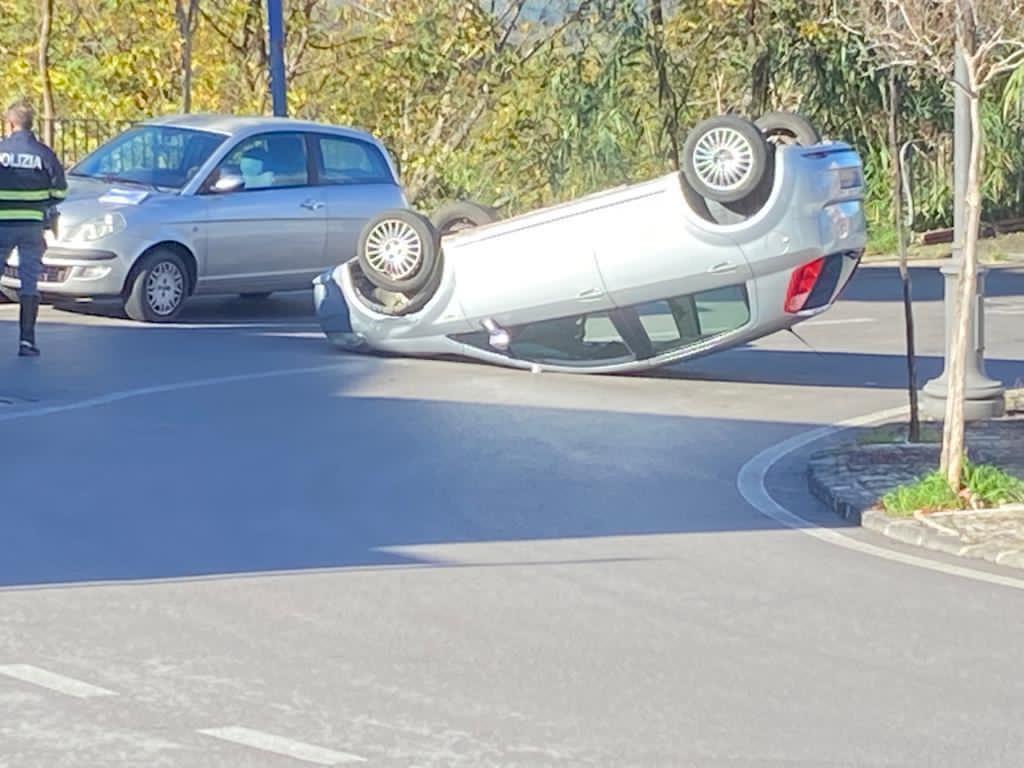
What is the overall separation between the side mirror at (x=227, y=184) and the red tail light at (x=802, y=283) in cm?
632

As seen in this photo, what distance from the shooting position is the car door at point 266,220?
18.9 meters

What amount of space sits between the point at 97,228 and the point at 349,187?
3016 mm

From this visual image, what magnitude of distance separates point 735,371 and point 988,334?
12.4ft

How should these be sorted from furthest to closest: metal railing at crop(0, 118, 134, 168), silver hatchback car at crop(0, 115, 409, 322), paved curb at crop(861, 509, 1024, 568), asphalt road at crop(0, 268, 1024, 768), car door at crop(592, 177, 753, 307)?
metal railing at crop(0, 118, 134, 168) → silver hatchback car at crop(0, 115, 409, 322) → car door at crop(592, 177, 753, 307) → paved curb at crop(861, 509, 1024, 568) → asphalt road at crop(0, 268, 1024, 768)

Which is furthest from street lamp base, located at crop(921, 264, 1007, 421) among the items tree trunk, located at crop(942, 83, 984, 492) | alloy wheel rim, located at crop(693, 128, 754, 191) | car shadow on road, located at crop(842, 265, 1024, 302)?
car shadow on road, located at crop(842, 265, 1024, 302)

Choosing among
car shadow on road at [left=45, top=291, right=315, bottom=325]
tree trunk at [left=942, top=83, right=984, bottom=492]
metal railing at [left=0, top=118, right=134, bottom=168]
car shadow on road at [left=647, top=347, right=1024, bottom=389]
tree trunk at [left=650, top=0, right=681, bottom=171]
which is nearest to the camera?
tree trunk at [left=942, top=83, right=984, bottom=492]

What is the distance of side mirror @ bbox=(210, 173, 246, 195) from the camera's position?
18938 millimetres

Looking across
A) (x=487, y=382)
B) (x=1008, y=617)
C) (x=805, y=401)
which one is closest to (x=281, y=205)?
(x=487, y=382)

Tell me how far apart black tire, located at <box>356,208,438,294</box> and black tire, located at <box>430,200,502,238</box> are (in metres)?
0.98

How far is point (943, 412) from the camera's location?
13500mm

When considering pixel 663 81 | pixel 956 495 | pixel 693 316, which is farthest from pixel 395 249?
pixel 663 81

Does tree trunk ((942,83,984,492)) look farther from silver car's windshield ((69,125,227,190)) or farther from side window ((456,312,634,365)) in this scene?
silver car's windshield ((69,125,227,190))

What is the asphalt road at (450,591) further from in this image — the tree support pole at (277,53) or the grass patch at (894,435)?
the tree support pole at (277,53)

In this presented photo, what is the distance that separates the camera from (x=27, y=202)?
15727mm
